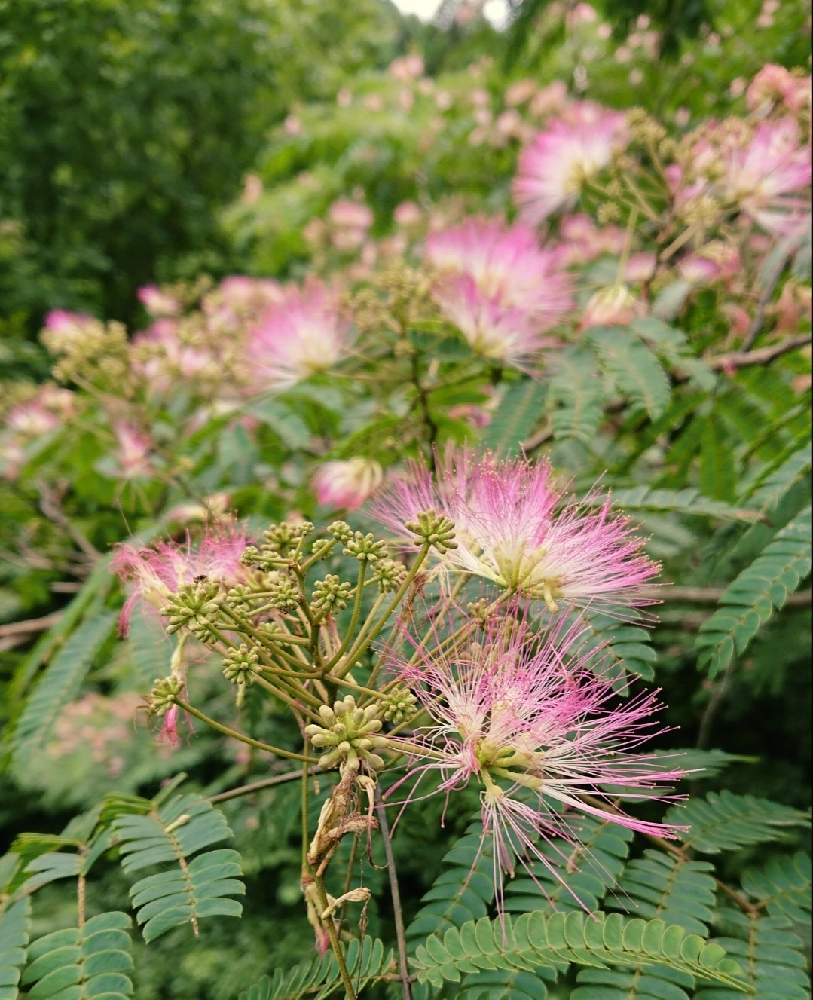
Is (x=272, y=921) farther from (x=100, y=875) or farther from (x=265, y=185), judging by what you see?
(x=265, y=185)

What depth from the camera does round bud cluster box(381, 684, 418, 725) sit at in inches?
41.2

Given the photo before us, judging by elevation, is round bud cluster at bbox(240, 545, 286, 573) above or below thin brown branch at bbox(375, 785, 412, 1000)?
above

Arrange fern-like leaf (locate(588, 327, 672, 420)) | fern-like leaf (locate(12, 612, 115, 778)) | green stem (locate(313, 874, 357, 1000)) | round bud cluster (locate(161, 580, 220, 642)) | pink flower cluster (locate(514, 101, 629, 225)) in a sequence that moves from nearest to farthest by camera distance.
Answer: green stem (locate(313, 874, 357, 1000)), round bud cluster (locate(161, 580, 220, 642)), fern-like leaf (locate(12, 612, 115, 778)), fern-like leaf (locate(588, 327, 672, 420)), pink flower cluster (locate(514, 101, 629, 225))

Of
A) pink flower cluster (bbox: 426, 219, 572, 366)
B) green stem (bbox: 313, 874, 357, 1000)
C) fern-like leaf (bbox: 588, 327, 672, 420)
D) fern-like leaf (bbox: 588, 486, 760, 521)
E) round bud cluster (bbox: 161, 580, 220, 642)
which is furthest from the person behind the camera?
pink flower cluster (bbox: 426, 219, 572, 366)

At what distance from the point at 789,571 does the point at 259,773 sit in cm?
196

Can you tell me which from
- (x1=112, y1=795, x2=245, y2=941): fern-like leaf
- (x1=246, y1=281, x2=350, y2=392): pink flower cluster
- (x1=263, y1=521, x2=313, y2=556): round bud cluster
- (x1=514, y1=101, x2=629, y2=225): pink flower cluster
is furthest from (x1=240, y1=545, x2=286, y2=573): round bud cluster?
(x1=514, y1=101, x2=629, y2=225): pink flower cluster

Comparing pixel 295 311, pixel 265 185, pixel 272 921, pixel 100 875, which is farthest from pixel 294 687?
pixel 265 185

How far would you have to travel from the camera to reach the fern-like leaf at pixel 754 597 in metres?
1.45

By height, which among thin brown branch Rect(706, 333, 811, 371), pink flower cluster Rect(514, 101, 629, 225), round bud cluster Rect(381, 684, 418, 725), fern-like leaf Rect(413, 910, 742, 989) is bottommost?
fern-like leaf Rect(413, 910, 742, 989)

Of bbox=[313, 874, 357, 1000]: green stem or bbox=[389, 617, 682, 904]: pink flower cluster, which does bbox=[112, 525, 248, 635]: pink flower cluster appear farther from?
bbox=[313, 874, 357, 1000]: green stem

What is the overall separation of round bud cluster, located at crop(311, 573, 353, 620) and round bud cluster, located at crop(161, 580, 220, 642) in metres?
0.13

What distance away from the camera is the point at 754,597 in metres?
1.49

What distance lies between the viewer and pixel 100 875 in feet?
8.20

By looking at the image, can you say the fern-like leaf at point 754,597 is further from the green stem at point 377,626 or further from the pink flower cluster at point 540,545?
the green stem at point 377,626
